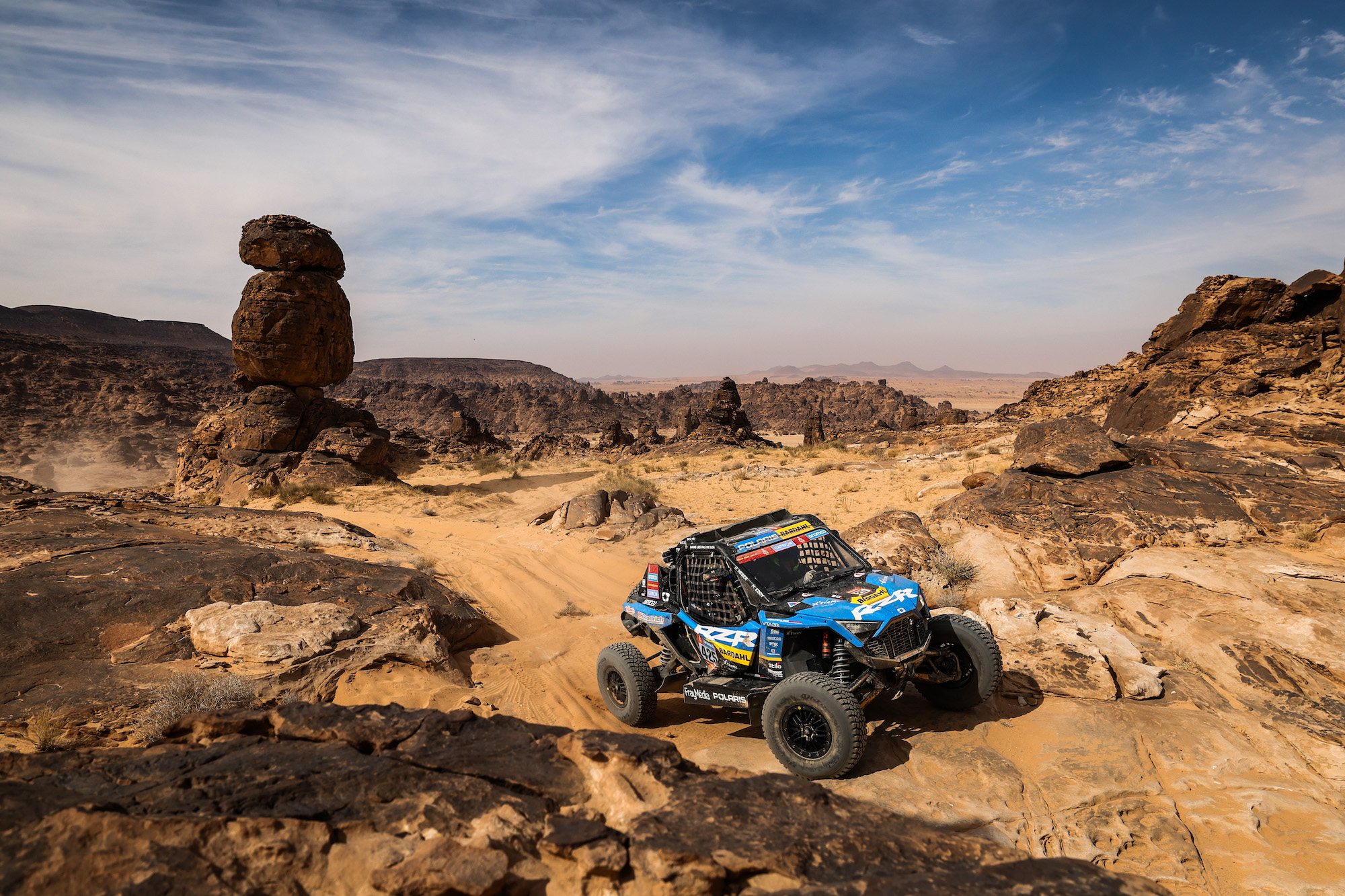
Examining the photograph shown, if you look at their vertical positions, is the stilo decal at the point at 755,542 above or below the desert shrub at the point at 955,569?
above

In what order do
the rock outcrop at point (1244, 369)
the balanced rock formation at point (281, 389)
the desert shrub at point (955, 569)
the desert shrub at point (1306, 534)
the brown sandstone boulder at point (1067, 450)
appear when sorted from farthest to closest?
the balanced rock formation at point (281, 389) → the rock outcrop at point (1244, 369) → the brown sandstone boulder at point (1067, 450) → the desert shrub at point (955, 569) → the desert shrub at point (1306, 534)

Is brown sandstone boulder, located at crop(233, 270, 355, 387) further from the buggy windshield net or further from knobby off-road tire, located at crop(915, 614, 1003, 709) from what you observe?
knobby off-road tire, located at crop(915, 614, 1003, 709)

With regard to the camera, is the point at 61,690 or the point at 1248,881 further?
the point at 61,690

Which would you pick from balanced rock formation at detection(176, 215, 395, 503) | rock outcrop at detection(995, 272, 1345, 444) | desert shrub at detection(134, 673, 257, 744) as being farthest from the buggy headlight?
balanced rock formation at detection(176, 215, 395, 503)

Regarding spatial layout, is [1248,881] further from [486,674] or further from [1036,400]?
[1036,400]

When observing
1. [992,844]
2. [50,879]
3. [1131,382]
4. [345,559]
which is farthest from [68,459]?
[1131,382]

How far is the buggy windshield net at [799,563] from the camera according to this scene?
215 inches

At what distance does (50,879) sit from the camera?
2.16m

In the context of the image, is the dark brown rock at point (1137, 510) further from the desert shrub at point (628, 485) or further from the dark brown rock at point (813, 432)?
the dark brown rock at point (813, 432)

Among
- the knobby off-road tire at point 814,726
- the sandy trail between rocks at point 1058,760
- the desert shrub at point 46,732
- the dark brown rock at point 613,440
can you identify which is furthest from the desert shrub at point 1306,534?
the dark brown rock at point 613,440

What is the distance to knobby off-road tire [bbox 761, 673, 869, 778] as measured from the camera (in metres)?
4.30

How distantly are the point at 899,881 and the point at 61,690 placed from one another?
6.60 metres

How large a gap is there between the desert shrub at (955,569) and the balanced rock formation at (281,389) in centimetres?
1691

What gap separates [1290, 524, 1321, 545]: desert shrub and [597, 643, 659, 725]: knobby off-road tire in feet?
27.3
